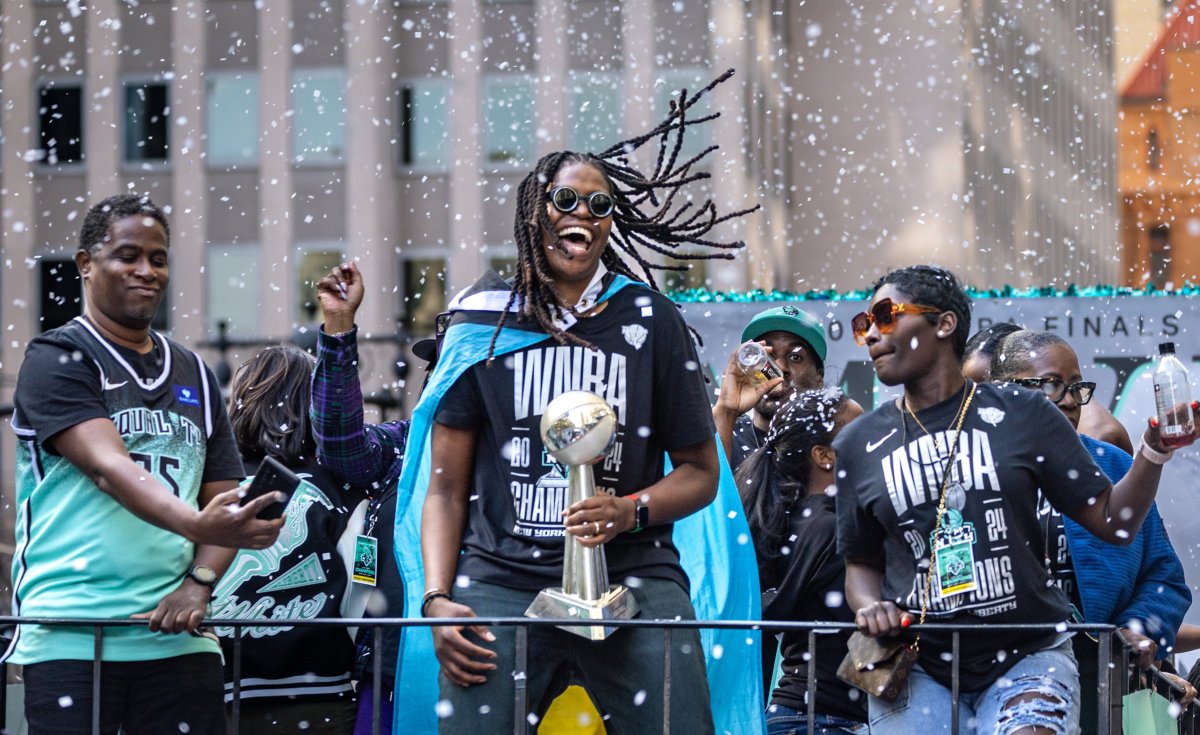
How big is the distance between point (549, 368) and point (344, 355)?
3.12 feet

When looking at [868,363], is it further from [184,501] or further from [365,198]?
[365,198]

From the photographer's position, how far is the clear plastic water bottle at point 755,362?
220 inches

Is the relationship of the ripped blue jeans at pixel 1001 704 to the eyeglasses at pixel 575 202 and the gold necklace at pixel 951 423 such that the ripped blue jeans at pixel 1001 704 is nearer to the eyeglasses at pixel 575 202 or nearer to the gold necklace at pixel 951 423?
the gold necklace at pixel 951 423

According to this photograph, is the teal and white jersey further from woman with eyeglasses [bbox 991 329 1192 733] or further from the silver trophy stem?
woman with eyeglasses [bbox 991 329 1192 733]

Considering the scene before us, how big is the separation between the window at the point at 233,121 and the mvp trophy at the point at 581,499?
21.6 m

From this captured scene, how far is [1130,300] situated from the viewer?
7.82 meters

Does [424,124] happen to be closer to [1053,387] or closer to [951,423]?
[1053,387]

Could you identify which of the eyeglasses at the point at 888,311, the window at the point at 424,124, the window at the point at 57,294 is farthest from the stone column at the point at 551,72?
the eyeglasses at the point at 888,311

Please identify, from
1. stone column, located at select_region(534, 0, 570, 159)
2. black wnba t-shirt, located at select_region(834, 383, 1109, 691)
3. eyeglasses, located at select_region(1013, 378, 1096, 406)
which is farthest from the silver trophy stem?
stone column, located at select_region(534, 0, 570, 159)

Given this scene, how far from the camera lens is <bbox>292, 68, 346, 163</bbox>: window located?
24.5m

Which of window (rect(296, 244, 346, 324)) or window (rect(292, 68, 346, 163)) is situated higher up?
window (rect(292, 68, 346, 163))

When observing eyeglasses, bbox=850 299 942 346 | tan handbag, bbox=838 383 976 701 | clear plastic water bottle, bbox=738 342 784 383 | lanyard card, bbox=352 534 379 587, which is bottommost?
tan handbag, bbox=838 383 976 701

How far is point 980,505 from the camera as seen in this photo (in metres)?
4.20

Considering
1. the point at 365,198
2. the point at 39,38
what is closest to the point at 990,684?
the point at 365,198
